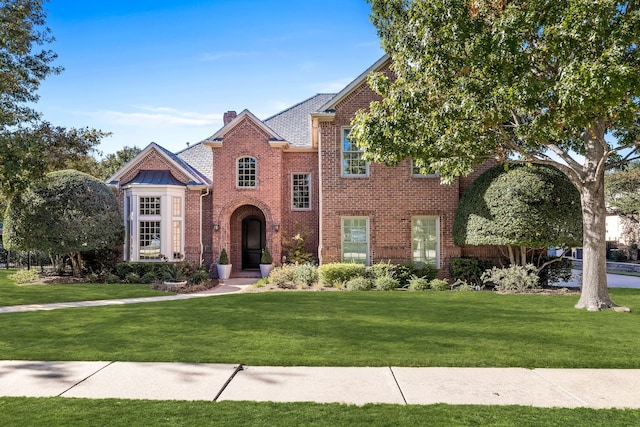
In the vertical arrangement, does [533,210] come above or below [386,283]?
above

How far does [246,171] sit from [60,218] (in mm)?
7189

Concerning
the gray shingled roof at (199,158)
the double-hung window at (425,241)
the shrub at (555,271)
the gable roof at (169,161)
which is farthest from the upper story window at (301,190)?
the shrub at (555,271)

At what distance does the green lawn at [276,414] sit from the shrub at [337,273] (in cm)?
1072

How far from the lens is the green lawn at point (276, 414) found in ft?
13.9

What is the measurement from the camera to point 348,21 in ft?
44.1

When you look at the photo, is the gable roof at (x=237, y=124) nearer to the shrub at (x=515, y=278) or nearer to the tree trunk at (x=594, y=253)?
the shrub at (x=515, y=278)

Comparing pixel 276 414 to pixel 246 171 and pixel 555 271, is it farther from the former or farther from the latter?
pixel 246 171

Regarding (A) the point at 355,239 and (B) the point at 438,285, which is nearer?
(B) the point at 438,285

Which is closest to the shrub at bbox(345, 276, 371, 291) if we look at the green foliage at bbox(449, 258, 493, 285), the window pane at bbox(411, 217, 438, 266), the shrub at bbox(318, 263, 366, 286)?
the shrub at bbox(318, 263, 366, 286)

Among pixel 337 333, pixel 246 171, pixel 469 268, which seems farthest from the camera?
pixel 246 171

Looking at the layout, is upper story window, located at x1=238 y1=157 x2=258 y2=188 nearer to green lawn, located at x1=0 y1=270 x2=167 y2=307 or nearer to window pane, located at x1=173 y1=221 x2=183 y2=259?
window pane, located at x1=173 y1=221 x2=183 y2=259

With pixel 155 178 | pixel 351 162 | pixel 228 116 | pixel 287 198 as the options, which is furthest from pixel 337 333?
pixel 228 116

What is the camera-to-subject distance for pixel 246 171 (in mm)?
19906

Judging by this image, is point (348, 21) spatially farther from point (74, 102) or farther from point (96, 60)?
point (74, 102)
